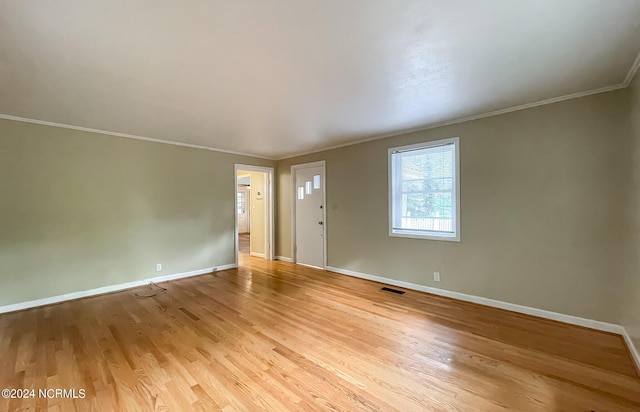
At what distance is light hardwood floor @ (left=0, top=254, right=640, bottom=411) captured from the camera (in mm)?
1770

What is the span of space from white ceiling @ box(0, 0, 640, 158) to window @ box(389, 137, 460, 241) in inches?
24.8

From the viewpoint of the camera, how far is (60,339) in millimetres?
2584

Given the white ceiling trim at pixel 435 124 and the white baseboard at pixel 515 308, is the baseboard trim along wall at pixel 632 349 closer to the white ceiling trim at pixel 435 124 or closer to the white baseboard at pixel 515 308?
the white baseboard at pixel 515 308

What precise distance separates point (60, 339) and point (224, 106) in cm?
289

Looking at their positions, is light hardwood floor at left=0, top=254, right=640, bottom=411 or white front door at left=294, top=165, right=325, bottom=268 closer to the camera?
light hardwood floor at left=0, top=254, right=640, bottom=411

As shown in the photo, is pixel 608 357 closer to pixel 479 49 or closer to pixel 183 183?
pixel 479 49

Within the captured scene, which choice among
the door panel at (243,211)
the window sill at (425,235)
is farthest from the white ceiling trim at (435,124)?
the door panel at (243,211)

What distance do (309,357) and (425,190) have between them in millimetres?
2857

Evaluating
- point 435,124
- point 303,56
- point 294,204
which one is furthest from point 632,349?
point 294,204

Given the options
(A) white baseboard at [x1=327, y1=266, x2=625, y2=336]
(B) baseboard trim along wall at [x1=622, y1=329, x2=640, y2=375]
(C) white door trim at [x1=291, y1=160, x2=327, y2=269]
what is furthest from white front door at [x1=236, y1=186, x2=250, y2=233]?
(B) baseboard trim along wall at [x1=622, y1=329, x2=640, y2=375]

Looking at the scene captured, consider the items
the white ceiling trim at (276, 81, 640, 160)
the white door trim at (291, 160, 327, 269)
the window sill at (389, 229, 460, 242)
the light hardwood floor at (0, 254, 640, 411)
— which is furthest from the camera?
the white door trim at (291, 160, 327, 269)

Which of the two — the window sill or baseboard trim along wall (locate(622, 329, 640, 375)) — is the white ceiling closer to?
the window sill

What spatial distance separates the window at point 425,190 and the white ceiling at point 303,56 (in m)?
0.63

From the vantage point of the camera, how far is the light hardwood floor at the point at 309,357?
1.77 meters
